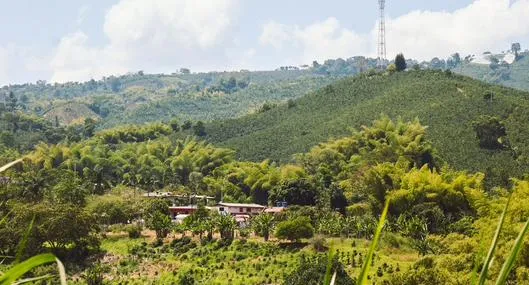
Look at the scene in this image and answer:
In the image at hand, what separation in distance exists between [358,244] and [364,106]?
42694 mm

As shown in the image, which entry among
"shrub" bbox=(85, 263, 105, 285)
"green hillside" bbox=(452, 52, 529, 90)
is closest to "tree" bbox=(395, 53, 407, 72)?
"shrub" bbox=(85, 263, 105, 285)

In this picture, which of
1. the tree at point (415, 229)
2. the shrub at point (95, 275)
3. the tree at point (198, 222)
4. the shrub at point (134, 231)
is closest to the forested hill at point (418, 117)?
the tree at point (415, 229)

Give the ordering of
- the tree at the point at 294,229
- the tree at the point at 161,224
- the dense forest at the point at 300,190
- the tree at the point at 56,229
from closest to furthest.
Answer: the dense forest at the point at 300,190
the tree at the point at 294,229
the tree at the point at 56,229
the tree at the point at 161,224

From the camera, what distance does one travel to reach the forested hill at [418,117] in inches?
2373

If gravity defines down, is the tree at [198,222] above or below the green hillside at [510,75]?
below

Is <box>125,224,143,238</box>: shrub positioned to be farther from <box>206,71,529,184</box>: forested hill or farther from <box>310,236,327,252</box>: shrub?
<box>206,71,529,184</box>: forested hill

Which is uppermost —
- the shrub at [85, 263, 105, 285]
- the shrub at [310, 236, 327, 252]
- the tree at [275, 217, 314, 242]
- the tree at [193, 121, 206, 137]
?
the tree at [193, 121, 206, 137]

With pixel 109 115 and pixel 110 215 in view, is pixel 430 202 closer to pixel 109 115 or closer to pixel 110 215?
pixel 110 215

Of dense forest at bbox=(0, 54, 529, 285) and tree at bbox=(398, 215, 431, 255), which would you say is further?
tree at bbox=(398, 215, 431, 255)

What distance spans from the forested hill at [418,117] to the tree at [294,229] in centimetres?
1995

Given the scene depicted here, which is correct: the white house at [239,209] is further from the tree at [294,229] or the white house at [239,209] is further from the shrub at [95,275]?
the shrub at [95,275]

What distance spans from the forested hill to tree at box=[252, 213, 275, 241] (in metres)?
20.1

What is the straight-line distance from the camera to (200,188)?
65.6m

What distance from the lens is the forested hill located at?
198 feet
